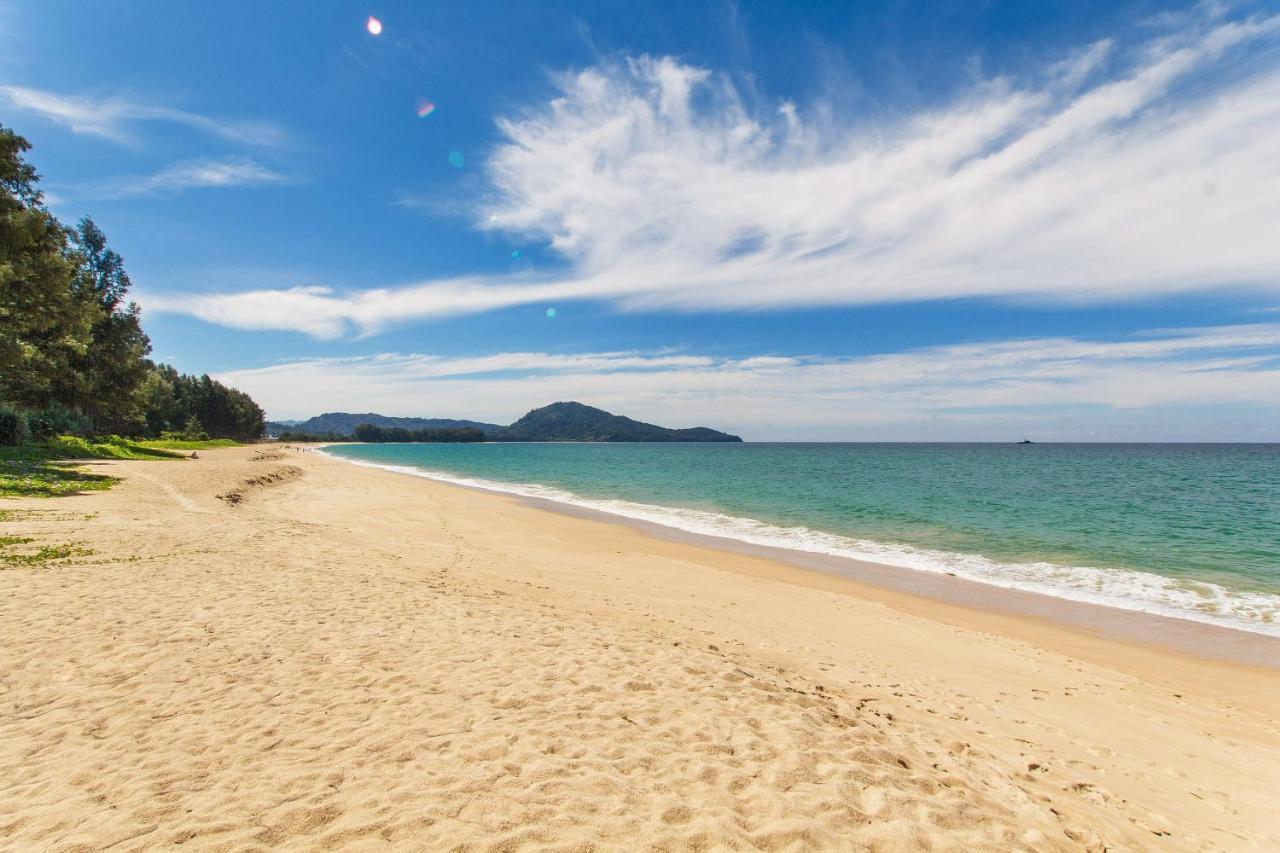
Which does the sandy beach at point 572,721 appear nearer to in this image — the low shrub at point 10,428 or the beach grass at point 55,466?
the beach grass at point 55,466

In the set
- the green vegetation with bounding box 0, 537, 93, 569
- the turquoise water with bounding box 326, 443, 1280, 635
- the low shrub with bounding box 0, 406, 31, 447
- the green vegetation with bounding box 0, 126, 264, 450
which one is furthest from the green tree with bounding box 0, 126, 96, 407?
the turquoise water with bounding box 326, 443, 1280, 635

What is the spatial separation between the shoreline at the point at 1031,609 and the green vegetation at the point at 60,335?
99.2 feet

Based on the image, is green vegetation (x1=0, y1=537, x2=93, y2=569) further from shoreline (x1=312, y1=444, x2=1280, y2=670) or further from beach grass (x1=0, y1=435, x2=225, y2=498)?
shoreline (x1=312, y1=444, x2=1280, y2=670)

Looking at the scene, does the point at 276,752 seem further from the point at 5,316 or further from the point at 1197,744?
the point at 5,316

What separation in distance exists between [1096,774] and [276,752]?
9112mm

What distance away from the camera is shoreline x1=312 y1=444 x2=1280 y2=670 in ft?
40.1

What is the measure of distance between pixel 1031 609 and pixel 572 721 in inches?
558

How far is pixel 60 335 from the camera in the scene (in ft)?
103

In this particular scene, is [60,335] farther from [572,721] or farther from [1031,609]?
[1031,609]

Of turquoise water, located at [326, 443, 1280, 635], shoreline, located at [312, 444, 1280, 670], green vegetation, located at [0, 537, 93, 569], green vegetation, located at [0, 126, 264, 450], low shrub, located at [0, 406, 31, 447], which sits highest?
green vegetation, located at [0, 126, 264, 450]

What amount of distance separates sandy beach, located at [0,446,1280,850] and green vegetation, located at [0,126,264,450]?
56.4 ft

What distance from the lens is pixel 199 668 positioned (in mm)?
7223

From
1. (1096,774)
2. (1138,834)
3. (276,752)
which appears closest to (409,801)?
(276,752)

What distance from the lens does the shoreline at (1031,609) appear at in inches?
481
